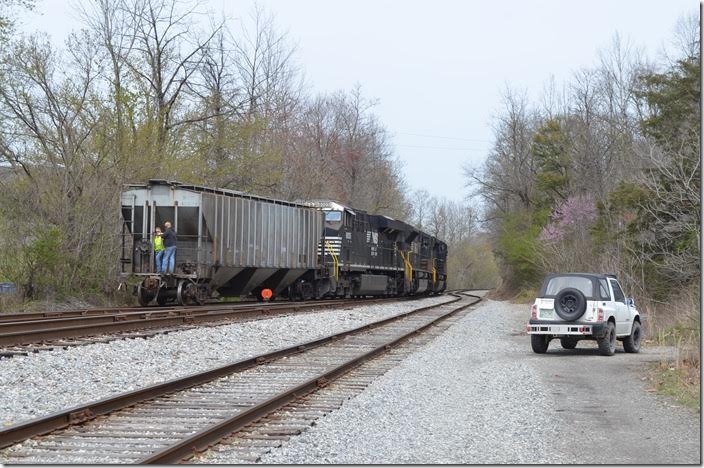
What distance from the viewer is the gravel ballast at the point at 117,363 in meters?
9.34

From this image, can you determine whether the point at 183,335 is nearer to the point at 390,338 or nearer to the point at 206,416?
the point at 390,338

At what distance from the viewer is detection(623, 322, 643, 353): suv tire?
1605 centimetres

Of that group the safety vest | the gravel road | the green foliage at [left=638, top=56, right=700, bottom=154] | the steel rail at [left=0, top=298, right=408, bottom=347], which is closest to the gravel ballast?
the steel rail at [left=0, top=298, right=408, bottom=347]

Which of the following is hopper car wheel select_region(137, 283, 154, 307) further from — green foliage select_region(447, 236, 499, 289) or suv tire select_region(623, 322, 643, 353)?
green foliage select_region(447, 236, 499, 289)

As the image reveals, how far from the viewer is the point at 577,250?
3431cm

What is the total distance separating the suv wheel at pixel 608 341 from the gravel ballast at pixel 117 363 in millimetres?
5747

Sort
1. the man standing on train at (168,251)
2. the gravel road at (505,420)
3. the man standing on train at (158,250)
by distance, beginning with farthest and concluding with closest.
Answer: the man standing on train at (158,250) → the man standing on train at (168,251) → the gravel road at (505,420)

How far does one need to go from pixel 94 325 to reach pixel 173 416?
7261mm

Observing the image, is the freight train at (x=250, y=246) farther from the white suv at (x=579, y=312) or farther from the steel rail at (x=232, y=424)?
the steel rail at (x=232, y=424)

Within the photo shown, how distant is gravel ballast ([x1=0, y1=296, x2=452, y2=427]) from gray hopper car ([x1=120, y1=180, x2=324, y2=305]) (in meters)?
4.99

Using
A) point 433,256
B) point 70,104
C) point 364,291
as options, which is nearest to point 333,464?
point 70,104

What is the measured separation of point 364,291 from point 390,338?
17269 millimetres

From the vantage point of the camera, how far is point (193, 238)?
2370cm

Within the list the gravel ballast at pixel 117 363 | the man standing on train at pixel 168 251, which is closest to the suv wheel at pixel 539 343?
the gravel ballast at pixel 117 363
